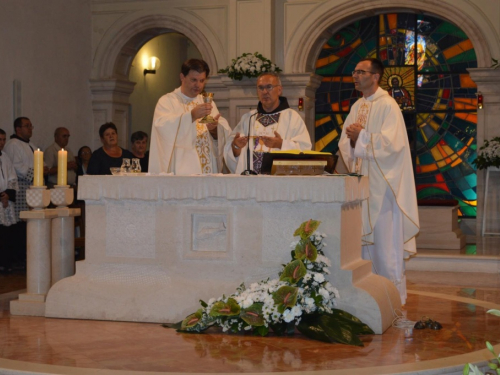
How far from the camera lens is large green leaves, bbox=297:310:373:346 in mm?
4711

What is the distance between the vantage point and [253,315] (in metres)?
4.79

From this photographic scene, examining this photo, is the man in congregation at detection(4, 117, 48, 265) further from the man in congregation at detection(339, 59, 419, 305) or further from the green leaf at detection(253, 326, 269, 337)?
the green leaf at detection(253, 326, 269, 337)

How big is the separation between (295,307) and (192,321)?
663 millimetres

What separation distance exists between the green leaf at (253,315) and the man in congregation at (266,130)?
168 centimetres

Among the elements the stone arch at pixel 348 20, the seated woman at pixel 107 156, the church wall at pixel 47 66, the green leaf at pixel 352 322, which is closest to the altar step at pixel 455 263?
→ the seated woman at pixel 107 156

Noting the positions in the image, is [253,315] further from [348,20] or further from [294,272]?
[348,20]

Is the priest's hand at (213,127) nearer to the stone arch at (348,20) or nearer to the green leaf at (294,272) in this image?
the green leaf at (294,272)

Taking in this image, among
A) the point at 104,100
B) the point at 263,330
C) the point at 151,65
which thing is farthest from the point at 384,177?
the point at 151,65

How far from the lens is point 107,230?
18.2 ft

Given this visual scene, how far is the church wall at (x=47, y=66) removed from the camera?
10.6 m

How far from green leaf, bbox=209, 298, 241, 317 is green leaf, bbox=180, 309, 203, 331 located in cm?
14

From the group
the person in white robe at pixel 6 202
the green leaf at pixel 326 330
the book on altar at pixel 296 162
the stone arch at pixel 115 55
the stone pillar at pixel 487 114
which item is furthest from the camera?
the stone arch at pixel 115 55

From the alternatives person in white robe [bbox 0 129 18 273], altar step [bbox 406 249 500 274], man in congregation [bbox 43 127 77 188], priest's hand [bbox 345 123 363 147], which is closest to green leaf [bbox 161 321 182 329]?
priest's hand [bbox 345 123 363 147]

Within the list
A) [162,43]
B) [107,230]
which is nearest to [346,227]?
[107,230]
